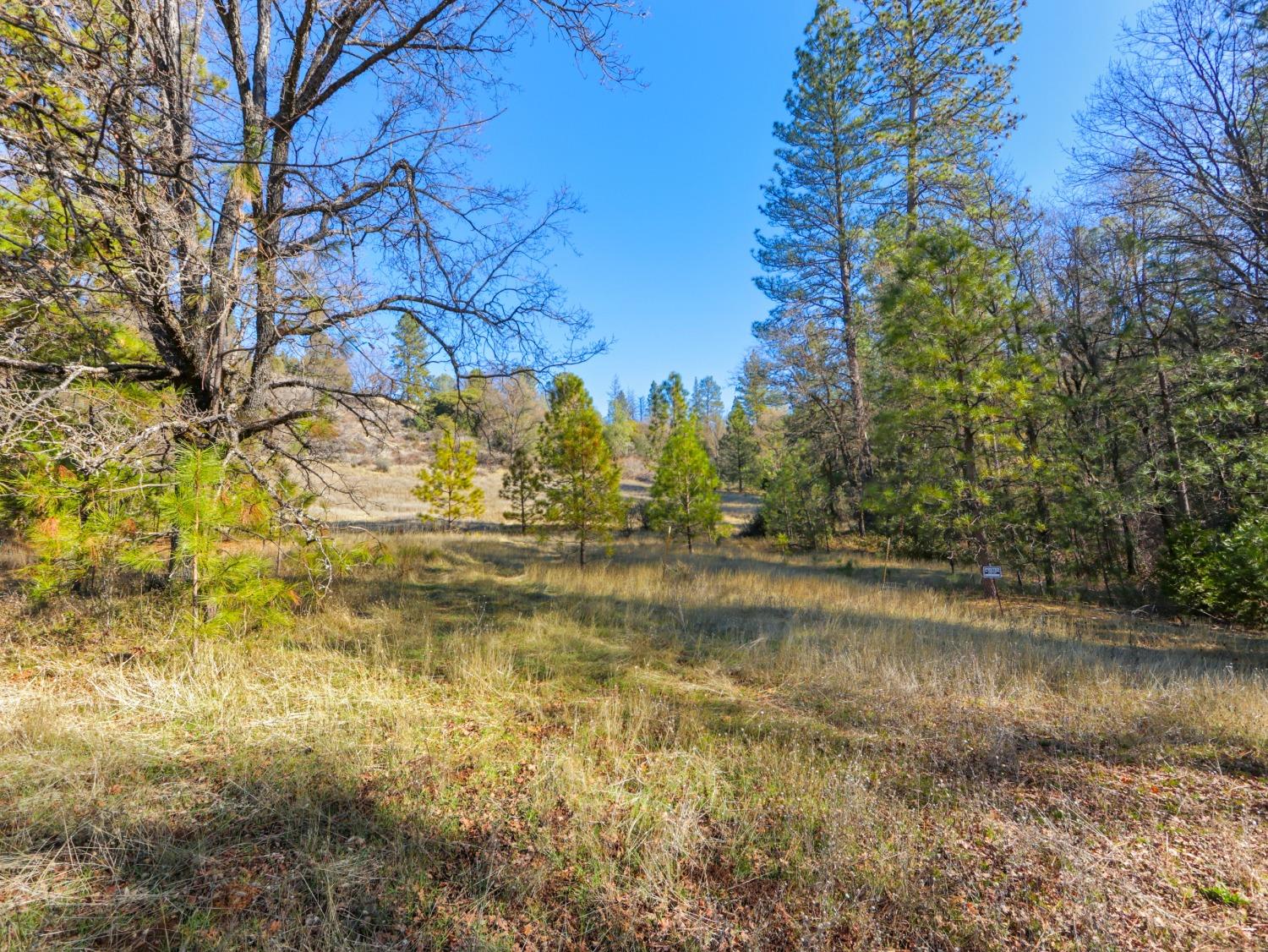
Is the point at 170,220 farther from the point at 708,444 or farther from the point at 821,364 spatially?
the point at 708,444

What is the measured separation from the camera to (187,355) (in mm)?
4809

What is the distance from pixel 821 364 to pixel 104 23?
20.8 metres

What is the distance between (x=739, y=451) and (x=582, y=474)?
38.7m

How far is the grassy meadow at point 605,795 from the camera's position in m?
2.09

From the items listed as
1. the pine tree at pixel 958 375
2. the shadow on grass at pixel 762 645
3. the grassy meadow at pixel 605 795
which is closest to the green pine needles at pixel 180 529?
the grassy meadow at pixel 605 795

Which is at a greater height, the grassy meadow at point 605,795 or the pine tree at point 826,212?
the pine tree at point 826,212

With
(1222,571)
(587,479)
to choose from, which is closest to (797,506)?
(587,479)

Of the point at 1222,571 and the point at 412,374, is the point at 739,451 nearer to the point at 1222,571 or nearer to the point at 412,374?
the point at 1222,571

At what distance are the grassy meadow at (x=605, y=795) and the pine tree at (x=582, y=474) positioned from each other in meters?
7.37

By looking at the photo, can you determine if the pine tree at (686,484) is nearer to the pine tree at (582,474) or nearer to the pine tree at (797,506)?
the pine tree at (797,506)

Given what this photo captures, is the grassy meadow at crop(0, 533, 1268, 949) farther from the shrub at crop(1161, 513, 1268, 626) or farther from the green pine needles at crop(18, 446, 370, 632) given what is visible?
the shrub at crop(1161, 513, 1268, 626)

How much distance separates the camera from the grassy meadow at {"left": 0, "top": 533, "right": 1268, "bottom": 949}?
2094mm

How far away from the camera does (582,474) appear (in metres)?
13.2

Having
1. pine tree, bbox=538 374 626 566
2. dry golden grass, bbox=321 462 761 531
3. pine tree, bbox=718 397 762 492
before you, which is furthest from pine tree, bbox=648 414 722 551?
pine tree, bbox=718 397 762 492
